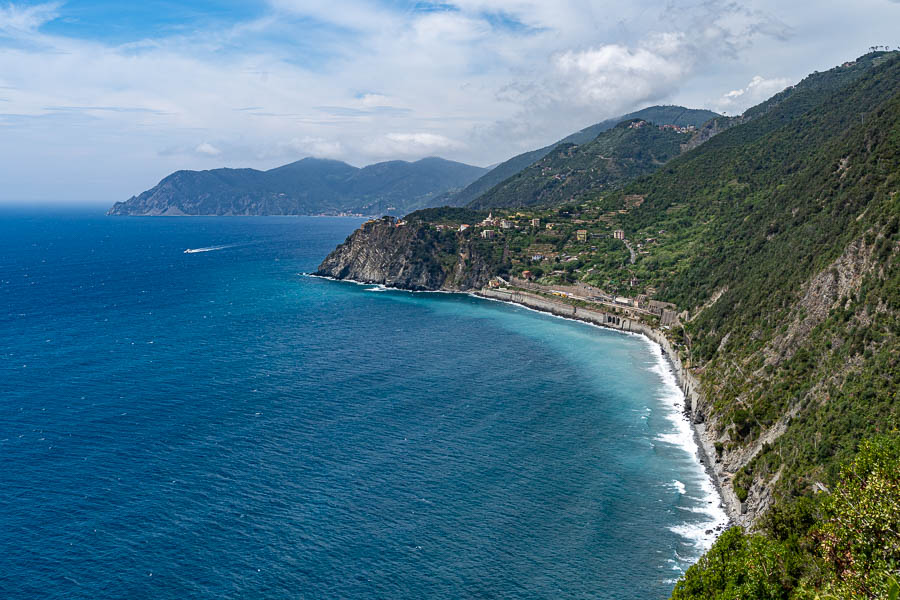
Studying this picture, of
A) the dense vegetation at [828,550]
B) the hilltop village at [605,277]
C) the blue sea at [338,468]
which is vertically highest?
the hilltop village at [605,277]

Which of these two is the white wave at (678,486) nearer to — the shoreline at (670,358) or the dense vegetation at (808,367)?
the shoreline at (670,358)

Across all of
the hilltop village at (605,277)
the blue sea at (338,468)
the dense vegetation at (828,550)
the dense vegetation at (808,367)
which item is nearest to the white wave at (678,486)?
the blue sea at (338,468)

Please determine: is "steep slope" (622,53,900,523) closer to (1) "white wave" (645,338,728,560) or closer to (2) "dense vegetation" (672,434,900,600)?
(1) "white wave" (645,338,728,560)

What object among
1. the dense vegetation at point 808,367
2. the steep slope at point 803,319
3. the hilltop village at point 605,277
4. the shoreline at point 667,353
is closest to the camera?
the dense vegetation at point 808,367

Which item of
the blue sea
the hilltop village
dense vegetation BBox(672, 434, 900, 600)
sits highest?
the hilltop village

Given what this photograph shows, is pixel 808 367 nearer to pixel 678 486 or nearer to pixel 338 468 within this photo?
pixel 678 486

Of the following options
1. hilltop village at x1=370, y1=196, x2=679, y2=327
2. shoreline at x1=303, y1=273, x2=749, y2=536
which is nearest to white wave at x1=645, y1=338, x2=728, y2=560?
shoreline at x1=303, y1=273, x2=749, y2=536

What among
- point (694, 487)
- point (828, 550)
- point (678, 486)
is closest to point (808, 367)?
point (694, 487)
